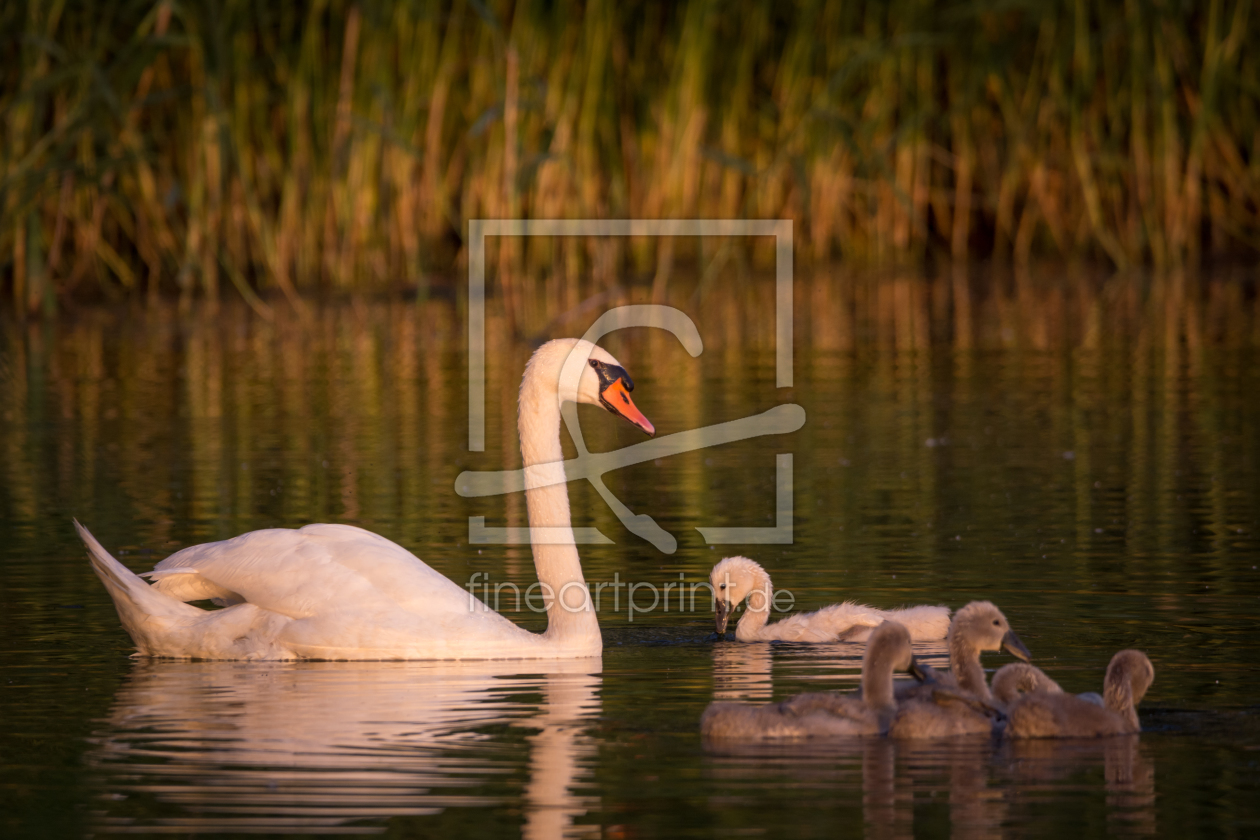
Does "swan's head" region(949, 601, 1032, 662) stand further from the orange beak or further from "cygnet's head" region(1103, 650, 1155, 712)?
the orange beak

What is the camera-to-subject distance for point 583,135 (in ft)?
70.7

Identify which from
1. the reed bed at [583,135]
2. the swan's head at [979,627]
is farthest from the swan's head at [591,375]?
the reed bed at [583,135]

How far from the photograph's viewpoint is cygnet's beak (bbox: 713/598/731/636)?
8391 millimetres

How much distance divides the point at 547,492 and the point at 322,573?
35.6 inches

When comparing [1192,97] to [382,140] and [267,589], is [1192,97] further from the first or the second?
[267,589]

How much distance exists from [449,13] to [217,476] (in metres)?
9.95

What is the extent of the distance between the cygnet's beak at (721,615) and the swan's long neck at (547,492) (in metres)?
0.56

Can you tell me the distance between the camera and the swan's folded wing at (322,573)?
7.78m

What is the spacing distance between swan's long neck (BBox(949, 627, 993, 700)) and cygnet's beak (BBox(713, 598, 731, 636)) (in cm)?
165

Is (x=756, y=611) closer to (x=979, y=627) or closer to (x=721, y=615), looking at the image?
(x=721, y=615)

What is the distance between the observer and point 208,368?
663 inches

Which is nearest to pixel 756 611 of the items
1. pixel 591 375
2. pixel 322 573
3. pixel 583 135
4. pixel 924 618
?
pixel 924 618

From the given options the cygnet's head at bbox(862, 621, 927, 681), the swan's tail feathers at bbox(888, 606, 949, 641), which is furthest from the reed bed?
the cygnet's head at bbox(862, 621, 927, 681)

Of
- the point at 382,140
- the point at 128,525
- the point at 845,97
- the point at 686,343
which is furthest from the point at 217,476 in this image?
the point at 845,97
